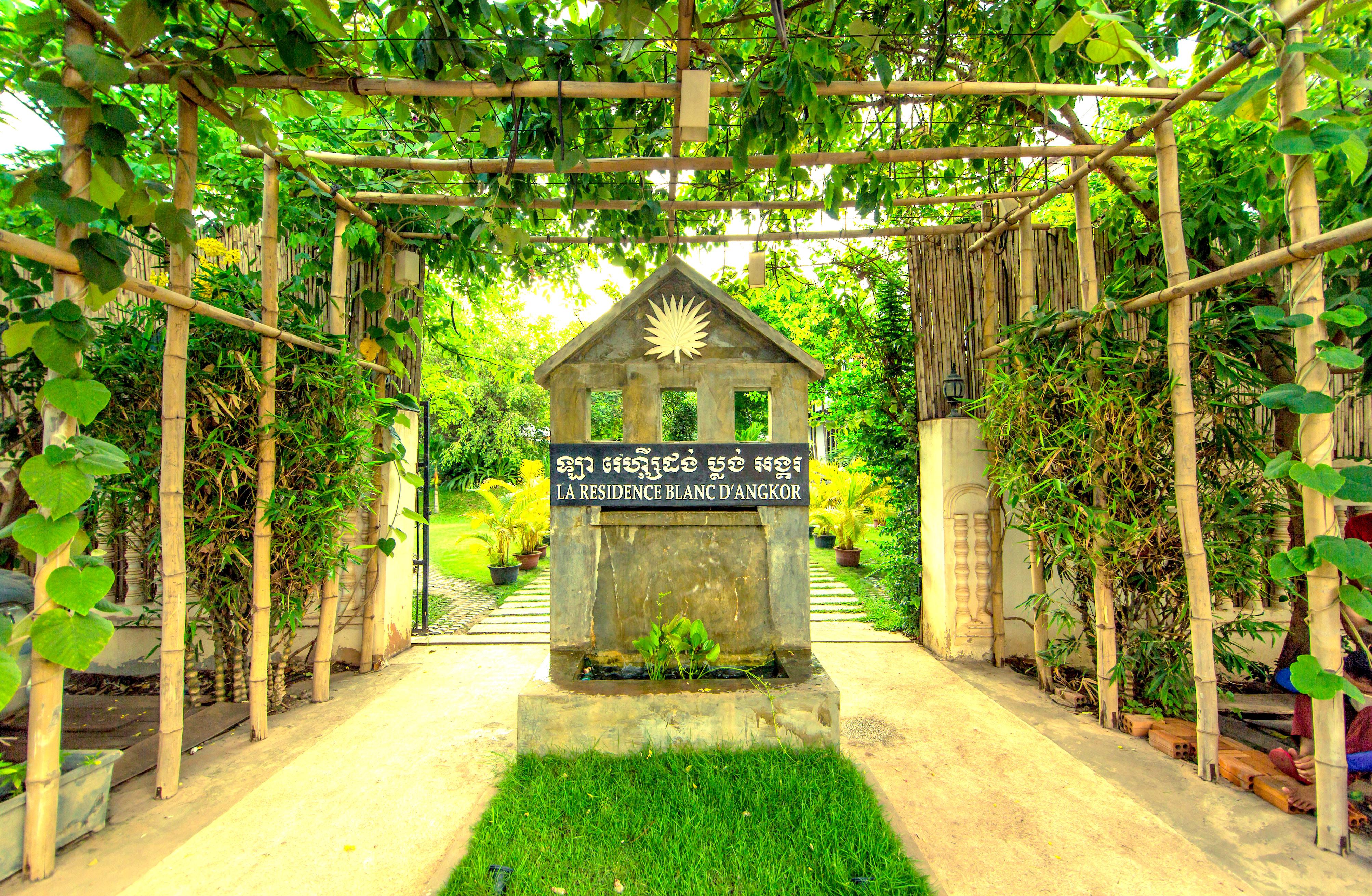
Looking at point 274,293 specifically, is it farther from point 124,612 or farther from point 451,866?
point 451,866

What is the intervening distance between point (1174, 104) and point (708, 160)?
2.32 metres

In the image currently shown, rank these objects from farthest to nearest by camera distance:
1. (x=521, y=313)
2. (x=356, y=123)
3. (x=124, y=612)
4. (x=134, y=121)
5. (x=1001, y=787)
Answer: (x=521, y=313), (x=356, y=123), (x=1001, y=787), (x=124, y=612), (x=134, y=121)

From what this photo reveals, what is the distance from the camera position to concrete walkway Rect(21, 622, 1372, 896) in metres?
2.47

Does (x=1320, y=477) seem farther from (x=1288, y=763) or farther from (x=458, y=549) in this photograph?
(x=458, y=549)

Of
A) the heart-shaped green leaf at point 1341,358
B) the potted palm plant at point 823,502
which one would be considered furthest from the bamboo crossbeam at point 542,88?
the potted palm plant at point 823,502

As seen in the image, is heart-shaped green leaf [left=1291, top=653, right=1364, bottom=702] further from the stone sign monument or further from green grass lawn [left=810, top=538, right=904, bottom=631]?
green grass lawn [left=810, top=538, right=904, bottom=631]

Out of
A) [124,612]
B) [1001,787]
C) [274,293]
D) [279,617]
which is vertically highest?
[274,293]

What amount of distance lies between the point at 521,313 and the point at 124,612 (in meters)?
17.2

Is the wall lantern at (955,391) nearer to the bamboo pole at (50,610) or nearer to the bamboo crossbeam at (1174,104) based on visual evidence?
the bamboo crossbeam at (1174,104)

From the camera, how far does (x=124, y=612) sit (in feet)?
8.52

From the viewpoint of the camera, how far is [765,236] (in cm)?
494

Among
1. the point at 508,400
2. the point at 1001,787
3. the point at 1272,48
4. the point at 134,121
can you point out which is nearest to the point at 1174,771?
the point at 1001,787

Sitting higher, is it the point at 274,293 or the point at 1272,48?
the point at 1272,48

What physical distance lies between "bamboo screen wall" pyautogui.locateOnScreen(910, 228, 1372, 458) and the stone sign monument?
188 centimetres
